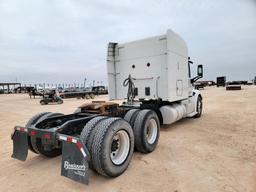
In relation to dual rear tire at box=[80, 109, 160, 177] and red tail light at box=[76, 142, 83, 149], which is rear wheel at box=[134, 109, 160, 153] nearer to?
dual rear tire at box=[80, 109, 160, 177]

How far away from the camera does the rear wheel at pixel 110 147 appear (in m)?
2.77

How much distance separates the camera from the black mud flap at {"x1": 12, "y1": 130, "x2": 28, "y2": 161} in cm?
341

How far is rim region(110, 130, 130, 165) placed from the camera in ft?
10.6

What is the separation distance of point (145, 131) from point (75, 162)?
1821 millimetres

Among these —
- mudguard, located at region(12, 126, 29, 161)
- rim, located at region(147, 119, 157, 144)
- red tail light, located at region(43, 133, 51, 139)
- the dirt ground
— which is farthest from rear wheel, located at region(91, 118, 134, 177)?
mudguard, located at region(12, 126, 29, 161)

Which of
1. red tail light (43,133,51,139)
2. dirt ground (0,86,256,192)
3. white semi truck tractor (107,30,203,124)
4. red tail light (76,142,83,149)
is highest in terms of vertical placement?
white semi truck tractor (107,30,203,124)

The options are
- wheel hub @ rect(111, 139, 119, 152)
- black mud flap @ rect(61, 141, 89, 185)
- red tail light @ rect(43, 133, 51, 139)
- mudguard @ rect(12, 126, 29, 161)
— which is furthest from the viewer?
mudguard @ rect(12, 126, 29, 161)

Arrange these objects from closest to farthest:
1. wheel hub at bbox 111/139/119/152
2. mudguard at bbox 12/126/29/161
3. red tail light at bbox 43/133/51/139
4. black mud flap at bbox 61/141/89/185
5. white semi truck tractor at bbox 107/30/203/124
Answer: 1. black mud flap at bbox 61/141/89/185
2. red tail light at bbox 43/133/51/139
3. wheel hub at bbox 111/139/119/152
4. mudguard at bbox 12/126/29/161
5. white semi truck tractor at bbox 107/30/203/124

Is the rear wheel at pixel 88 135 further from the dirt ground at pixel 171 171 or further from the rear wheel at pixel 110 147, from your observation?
the dirt ground at pixel 171 171

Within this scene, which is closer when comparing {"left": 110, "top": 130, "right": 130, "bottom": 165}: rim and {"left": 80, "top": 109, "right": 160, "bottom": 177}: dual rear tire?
{"left": 80, "top": 109, "right": 160, "bottom": 177}: dual rear tire

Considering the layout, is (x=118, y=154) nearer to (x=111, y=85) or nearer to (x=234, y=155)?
(x=234, y=155)

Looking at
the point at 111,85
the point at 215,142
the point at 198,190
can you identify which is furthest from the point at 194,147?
the point at 111,85

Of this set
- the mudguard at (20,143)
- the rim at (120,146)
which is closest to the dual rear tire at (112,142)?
the rim at (120,146)

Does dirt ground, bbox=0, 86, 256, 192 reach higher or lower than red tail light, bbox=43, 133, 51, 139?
lower
